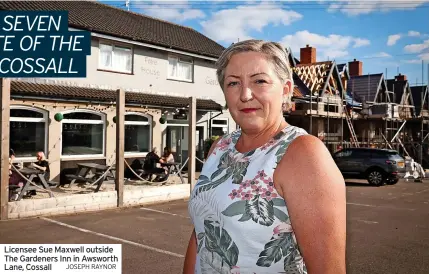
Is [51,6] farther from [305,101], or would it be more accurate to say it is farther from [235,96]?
[235,96]

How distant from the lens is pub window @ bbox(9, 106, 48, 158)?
44.6ft

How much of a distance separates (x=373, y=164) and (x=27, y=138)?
1444cm

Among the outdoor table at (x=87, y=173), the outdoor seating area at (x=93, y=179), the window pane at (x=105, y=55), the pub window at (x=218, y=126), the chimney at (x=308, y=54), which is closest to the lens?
the outdoor seating area at (x=93, y=179)

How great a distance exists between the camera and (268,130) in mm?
1919

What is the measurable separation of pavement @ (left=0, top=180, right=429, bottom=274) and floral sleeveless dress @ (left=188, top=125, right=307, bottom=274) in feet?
14.2

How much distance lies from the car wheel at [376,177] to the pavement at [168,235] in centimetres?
646

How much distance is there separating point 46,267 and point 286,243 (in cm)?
410

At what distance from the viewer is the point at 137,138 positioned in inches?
705

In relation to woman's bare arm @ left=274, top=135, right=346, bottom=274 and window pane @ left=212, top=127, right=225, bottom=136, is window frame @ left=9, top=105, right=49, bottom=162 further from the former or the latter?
woman's bare arm @ left=274, top=135, right=346, bottom=274

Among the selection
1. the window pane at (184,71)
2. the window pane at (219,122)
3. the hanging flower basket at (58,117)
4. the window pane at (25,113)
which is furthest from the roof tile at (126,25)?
the window pane at (25,113)

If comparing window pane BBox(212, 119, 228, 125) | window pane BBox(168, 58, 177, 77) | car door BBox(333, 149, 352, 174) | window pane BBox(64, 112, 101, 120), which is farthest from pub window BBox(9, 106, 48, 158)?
car door BBox(333, 149, 352, 174)

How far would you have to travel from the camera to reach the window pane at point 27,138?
13633 mm

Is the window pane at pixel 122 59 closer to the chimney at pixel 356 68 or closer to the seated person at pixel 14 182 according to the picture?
the seated person at pixel 14 182

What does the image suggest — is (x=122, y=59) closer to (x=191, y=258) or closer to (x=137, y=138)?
(x=137, y=138)
